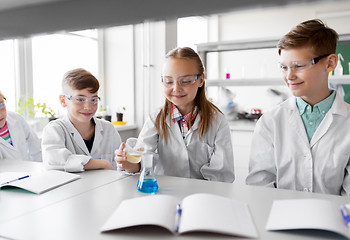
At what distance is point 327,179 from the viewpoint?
4.73 ft

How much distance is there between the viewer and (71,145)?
70.8 inches

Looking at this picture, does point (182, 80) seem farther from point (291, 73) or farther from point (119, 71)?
point (119, 71)

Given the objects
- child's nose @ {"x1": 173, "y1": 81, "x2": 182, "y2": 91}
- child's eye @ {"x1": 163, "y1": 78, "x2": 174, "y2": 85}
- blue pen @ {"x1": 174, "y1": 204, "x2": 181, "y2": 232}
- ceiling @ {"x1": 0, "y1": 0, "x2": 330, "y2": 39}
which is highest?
ceiling @ {"x1": 0, "y1": 0, "x2": 330, "y2": 39}

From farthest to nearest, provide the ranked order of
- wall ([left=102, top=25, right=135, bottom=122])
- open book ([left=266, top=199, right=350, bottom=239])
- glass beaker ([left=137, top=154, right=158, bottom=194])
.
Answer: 1. wall ([left=102, top=25, right=135, bottom=122])
2. glass beaker ([left=137, top=154, right=158, bottom=194])
3. open book ([left=266, top=199, right=350, bottom=239])

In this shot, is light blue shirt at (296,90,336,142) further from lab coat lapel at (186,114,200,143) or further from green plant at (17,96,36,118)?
green plant at (17,96,36,118)

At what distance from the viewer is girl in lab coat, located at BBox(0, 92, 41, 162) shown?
2.00 m

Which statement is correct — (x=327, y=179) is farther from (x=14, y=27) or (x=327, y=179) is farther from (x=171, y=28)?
(x=171, y=28)

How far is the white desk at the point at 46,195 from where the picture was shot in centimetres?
99

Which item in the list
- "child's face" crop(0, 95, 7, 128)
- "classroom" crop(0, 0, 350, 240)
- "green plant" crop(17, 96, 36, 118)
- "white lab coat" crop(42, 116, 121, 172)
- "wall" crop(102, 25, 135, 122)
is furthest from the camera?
"wall" crop(102, 25, 135, 122)

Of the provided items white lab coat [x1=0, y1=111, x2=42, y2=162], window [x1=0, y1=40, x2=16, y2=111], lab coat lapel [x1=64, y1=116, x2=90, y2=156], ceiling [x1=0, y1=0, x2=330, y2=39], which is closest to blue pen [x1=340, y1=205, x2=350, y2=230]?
ceiling [x1=0, y1=0, x2=330, y2=39]

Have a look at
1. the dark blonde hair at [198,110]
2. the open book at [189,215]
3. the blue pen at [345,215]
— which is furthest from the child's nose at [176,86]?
the blue pen at [345,215]

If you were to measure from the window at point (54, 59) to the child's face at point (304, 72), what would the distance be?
2.25m

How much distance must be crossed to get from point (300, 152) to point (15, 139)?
5.87ft

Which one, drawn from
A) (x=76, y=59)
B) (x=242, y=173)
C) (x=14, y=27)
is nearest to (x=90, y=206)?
(x=14, y=27)
